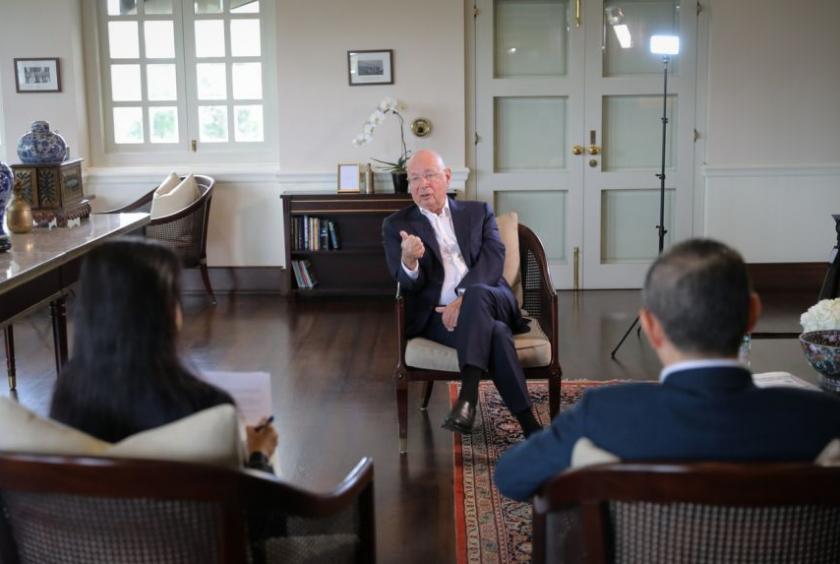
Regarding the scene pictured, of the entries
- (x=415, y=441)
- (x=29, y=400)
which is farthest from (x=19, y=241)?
(x=415, y=441)

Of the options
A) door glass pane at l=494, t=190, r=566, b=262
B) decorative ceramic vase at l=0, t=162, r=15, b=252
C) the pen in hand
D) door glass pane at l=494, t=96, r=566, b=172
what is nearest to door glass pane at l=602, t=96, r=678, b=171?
door glass pane at l=494, t=96, r=566, b=172

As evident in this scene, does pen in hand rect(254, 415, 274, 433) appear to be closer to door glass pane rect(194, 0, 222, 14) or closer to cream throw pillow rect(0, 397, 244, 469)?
cream throw pillow rect(0, 397, 244, 469)

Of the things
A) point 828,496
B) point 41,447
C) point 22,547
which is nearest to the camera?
point 828,496

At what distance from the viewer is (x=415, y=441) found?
4.30 m

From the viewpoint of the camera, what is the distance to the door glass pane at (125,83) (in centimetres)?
759

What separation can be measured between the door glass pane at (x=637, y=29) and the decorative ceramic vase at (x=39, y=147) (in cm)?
396

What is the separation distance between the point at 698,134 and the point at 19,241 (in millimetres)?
4782

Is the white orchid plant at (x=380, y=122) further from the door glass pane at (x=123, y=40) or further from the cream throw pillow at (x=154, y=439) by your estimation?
the cream throw pillow at (x=154, y=439)

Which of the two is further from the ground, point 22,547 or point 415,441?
point 22,547

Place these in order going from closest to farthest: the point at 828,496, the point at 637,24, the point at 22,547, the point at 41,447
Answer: the point at 828,496, the point at 41,447, the point at 22,547, the point at 637,24

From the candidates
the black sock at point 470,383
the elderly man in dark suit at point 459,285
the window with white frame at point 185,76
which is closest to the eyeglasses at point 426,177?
the elderly man in dark suit at point 459,285

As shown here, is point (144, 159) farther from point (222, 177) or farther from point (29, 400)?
point (29, 400)

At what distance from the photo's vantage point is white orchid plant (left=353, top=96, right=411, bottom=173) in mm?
7156

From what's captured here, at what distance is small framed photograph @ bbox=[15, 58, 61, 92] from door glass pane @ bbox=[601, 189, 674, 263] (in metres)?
3.94
